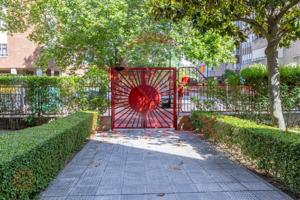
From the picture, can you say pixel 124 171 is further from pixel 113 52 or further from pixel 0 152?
pixel 113 52

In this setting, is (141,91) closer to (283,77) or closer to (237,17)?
(237,17)

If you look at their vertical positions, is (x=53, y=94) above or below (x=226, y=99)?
above

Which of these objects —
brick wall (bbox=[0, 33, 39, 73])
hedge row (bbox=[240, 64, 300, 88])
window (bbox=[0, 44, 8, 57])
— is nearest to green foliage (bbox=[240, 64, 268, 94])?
hedge row (bbox=[240, 64, 300, 88])

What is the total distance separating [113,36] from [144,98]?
4.99 metres

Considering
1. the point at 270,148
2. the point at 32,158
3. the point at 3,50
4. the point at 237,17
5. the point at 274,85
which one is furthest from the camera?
the point at 3,50

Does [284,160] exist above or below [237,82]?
below

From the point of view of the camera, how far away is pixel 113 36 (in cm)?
1630

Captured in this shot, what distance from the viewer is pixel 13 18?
2056 centimetres

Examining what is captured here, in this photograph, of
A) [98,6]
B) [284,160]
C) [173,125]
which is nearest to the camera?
[284,160]

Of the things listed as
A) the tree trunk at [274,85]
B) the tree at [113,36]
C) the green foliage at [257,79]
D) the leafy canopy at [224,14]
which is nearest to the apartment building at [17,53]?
the tree at [113,36]

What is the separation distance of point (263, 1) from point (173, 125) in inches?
247

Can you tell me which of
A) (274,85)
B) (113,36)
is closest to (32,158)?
(274,85)

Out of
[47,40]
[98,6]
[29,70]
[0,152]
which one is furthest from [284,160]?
[29,70]

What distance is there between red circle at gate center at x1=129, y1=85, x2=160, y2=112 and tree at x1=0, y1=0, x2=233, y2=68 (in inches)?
176
